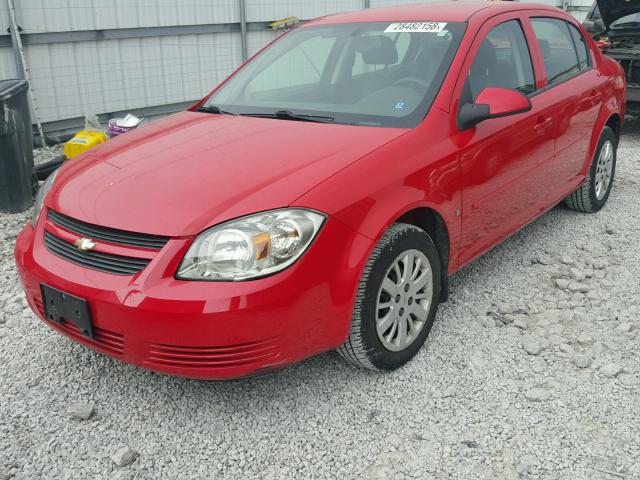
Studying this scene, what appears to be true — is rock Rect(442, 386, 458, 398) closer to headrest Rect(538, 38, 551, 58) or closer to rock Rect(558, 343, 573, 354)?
rock Rect(558, 343, 573, 354)

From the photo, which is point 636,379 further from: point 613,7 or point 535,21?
point 613,7

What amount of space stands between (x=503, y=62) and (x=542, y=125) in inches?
18.4

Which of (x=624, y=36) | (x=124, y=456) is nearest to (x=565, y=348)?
(x=124, y=456)

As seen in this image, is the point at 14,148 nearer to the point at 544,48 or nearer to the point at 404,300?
the point at 404,300

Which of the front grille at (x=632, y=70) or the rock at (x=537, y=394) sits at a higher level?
the front grille at (x=632, y=70)

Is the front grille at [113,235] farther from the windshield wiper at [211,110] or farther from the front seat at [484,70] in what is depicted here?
the front seat at [484,70]

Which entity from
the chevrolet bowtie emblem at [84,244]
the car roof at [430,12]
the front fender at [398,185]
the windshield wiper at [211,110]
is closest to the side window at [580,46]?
the car roof at [430,12]

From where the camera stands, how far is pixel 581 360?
3.07m

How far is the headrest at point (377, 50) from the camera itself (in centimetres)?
350

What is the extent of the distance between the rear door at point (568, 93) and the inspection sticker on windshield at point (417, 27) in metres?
0.91

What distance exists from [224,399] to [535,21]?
3.10 meters

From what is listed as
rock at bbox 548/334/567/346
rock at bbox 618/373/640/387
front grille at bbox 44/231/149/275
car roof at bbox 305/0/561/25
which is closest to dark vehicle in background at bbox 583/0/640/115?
car roof at bbox 305/0/561/25

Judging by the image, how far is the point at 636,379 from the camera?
291 centimetres

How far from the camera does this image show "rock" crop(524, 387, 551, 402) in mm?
2779
